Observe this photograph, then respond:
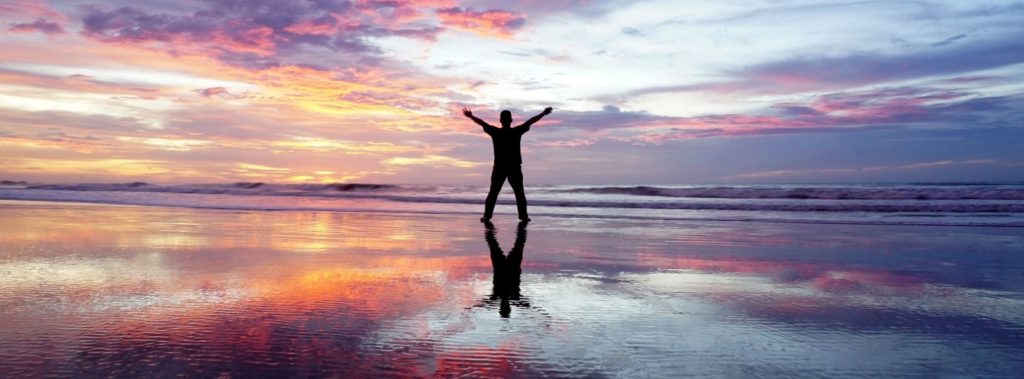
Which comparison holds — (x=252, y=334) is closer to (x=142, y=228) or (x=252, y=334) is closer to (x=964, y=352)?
(x=964, y=352)

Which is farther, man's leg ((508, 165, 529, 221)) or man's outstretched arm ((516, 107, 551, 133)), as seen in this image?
man's leg ((508, 165, 529, 221))

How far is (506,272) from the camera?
5098 mm

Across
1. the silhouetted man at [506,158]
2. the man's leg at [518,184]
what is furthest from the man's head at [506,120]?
the man's leg at [518,184]

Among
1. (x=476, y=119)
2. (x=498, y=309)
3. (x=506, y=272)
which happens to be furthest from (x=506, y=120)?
(x=498, y=309)

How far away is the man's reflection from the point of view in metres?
3.85

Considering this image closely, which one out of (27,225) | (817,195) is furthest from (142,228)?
(817,195)

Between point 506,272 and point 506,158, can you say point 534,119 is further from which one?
point 506,272

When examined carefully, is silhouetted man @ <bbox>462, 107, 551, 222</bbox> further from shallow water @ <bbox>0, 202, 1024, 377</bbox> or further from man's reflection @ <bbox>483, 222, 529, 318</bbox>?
shallow water @ <bbox>0, 202, 1024, 377</bbox>

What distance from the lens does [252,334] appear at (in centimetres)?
298

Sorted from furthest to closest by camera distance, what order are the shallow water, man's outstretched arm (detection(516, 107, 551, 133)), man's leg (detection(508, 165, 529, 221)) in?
1. man's leg (detection(508, 165, 529, 221))
2. man's outstretched arm (detection(516, 107, 551, 133))
3. the shallow water

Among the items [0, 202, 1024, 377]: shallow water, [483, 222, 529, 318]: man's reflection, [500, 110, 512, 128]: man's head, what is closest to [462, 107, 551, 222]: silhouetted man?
[500, 110, 512, 128]: man's head

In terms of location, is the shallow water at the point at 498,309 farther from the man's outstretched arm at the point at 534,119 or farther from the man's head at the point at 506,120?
the man's head at the point at 506,120

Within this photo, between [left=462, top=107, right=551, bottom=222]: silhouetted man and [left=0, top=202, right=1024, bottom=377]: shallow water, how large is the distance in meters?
3.94

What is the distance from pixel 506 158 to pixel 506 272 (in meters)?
6.22
